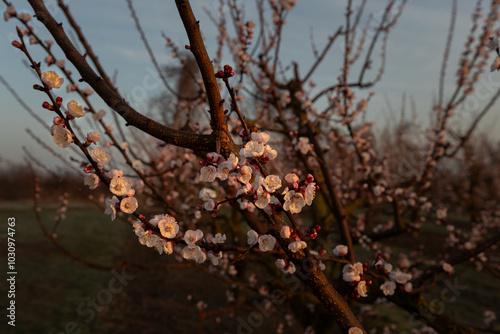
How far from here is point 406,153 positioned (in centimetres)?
1833

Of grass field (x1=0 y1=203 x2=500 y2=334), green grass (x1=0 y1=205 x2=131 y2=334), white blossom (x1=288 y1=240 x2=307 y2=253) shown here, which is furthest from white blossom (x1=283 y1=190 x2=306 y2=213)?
green grass (x1=0 y1=205 x2=131 y2=334)

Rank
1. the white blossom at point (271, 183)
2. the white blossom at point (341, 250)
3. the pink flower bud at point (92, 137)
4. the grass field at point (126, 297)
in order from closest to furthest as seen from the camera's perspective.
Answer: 1. the white blossom at point (271, 183)
2. the pink flower bud at point (92, 137)
3. the white blossom at point (341, 250)
4. the grass field at point (126, 297)

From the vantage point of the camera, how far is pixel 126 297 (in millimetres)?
5672

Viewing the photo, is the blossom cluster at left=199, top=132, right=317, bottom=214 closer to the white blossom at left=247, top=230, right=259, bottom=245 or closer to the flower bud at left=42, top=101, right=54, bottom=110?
the white blossom at left=247, top=230, right=259, bottom=245

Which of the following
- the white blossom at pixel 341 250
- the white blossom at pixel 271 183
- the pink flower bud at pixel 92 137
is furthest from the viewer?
the white blossom at pixel 341 250

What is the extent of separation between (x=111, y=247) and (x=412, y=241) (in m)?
8.86

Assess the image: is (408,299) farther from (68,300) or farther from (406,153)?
(406,153)

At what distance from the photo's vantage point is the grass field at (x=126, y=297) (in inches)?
181

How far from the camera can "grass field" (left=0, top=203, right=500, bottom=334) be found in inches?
181

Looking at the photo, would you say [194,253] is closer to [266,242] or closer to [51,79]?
[266,242]

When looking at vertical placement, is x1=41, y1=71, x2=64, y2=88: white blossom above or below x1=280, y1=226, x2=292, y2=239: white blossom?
above

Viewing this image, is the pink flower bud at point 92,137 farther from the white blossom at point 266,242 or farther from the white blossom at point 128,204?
the white blossom at point 266,242

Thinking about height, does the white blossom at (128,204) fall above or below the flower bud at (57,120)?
below

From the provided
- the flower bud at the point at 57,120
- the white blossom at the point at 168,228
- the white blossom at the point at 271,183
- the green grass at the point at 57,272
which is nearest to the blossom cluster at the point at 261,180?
the white blossom at the point at 271,183
